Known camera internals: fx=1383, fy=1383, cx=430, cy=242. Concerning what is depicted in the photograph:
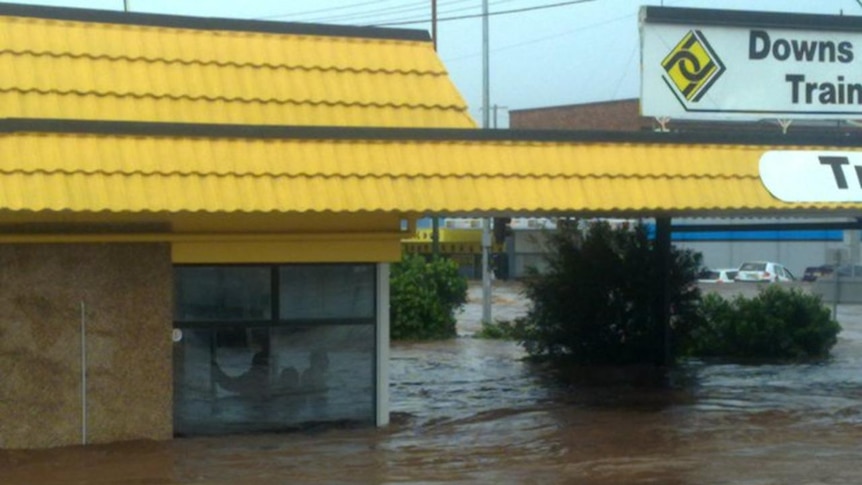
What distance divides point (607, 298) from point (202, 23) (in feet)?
33.5

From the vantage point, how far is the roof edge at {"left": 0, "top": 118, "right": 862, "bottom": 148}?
1166cm

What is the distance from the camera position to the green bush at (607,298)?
72.0 feet

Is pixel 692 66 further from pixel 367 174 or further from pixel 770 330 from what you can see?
pixel 770 330

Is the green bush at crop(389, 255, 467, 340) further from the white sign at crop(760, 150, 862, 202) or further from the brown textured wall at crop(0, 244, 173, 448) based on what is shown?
the brown textured wall at crop(0, 244, 173, 448)

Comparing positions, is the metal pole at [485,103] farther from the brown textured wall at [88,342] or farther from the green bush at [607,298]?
the brown textured wall at [88,342]

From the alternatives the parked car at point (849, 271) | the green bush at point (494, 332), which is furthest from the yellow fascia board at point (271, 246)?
the parked car at point (849, 271)

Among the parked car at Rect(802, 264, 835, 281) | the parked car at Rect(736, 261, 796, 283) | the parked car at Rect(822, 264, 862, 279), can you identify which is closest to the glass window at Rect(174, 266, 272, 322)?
the parked car at Rect(822, 264, 862, 279)

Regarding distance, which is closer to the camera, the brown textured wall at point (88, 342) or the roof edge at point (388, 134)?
the roof edge at point (388, 134)

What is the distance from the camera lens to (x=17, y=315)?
12.5 metres

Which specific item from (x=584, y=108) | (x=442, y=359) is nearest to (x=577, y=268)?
(x=442, y=359)

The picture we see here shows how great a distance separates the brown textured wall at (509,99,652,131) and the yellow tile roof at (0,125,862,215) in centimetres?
4764

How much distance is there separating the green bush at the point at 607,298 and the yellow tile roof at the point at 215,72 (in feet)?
28.3

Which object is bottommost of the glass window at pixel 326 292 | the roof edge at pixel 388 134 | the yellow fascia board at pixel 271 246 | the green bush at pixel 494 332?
the green bush at pixel 494 332

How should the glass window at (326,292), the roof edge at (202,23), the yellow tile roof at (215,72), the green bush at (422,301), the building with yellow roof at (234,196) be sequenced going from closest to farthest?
the building with yellow roof at (234,196) → the yellow tile roof at (215,72) → the roof edge at (202,23) → the glass window at (326,292) → the green bush at (422,301)
